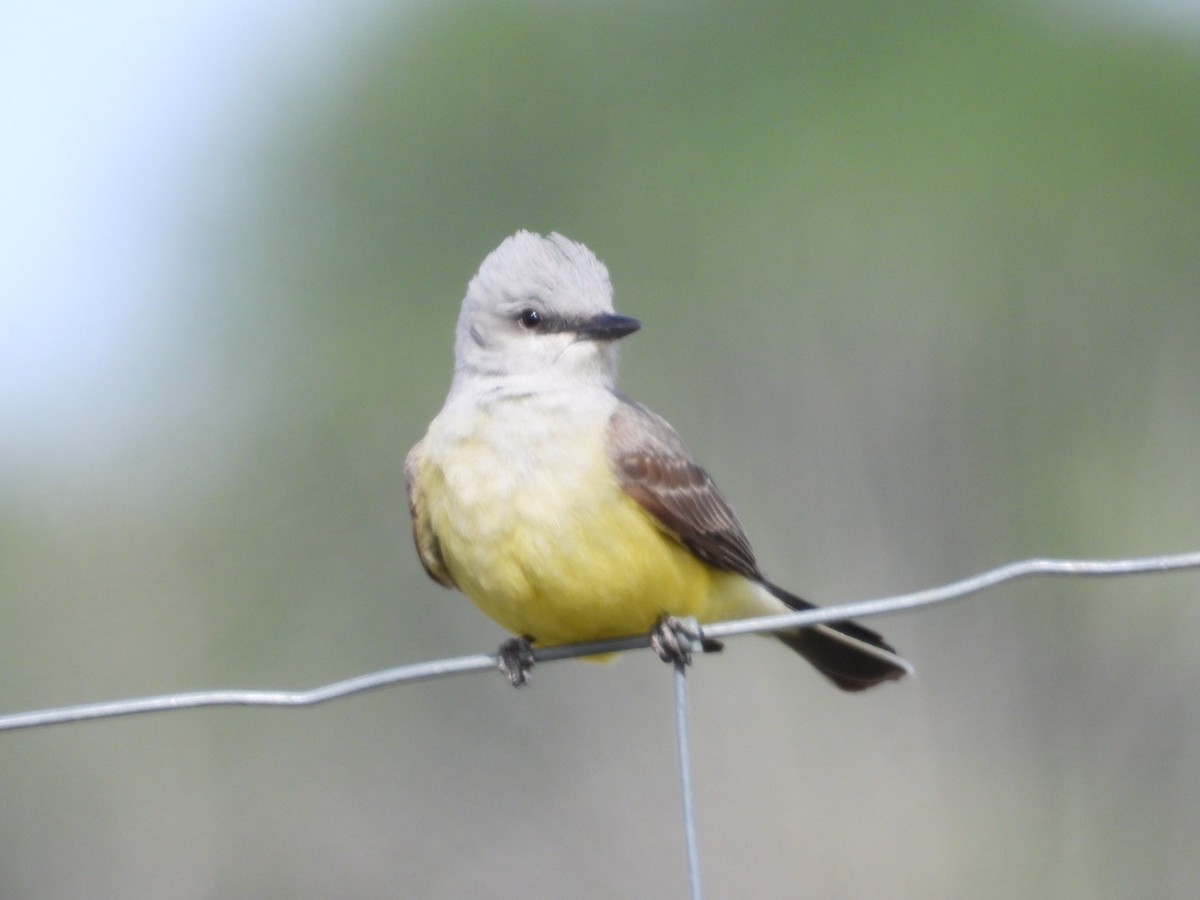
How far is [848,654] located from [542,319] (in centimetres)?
111

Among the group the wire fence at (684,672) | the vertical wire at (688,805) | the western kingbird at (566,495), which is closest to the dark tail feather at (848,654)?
the western kingbird at (566,495)

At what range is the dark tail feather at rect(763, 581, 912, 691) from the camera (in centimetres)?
386

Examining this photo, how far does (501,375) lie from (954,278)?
442 inches

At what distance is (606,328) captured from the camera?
3.93m

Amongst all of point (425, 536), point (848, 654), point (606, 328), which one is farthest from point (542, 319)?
point (848, 654)

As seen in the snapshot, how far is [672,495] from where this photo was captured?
3.59 metres

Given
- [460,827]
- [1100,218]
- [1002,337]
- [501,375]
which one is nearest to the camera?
[501,375]

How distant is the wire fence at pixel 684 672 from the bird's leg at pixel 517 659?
0.54m

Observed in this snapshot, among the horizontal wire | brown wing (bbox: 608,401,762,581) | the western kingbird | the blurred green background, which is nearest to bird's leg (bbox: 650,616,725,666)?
the western kingbird

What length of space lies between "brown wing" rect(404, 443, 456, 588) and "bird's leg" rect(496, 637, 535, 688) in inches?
8.7

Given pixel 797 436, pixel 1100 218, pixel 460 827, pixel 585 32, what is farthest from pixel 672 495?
pixel 585 32

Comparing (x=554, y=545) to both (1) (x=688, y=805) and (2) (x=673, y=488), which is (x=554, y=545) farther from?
(1) (x=688, y=805)

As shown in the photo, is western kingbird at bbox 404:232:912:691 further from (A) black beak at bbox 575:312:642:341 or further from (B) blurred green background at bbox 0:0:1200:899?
(B) blurred green background at bbox 0:0:1200:899

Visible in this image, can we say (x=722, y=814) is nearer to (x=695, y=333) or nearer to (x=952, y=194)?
(x=695, y=333)
